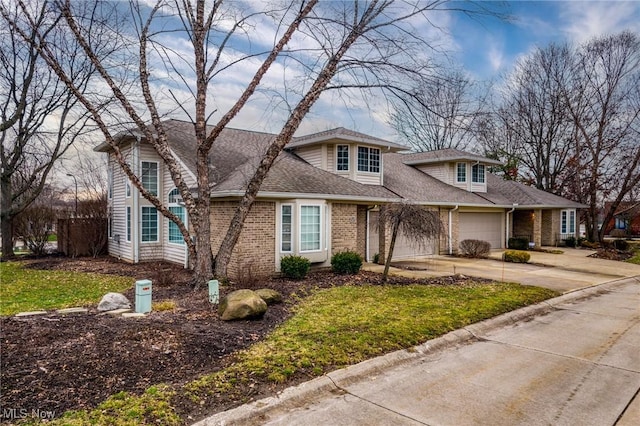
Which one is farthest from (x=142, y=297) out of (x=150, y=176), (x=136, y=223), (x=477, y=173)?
(x=477, y=173)

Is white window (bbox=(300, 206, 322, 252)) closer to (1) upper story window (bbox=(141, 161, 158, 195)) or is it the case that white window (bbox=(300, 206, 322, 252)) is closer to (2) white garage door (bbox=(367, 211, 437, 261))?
(2) white garage door (bbox=(367, 211, 437, 261))

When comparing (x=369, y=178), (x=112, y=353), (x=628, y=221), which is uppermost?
(x=369, y=178)

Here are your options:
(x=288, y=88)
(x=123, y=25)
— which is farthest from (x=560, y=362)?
(x=123, y=25)

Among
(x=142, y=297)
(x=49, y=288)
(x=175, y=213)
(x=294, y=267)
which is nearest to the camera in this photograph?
(x=142, y=297)

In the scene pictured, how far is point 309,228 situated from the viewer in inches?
496

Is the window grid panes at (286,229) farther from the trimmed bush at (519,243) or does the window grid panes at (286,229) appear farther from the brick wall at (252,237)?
the trimmed bush at (519,243)

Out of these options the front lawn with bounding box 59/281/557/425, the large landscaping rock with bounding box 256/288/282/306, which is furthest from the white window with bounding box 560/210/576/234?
the large landscaping rock with bounding box 256/288/282/306

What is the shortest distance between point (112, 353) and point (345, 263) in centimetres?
813

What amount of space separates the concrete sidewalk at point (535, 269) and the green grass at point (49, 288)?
26.8 feet

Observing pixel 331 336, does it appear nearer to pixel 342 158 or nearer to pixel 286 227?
pixel 286 227

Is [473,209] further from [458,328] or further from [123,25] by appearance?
[123,25]

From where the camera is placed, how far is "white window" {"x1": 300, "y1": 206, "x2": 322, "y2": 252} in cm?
1241

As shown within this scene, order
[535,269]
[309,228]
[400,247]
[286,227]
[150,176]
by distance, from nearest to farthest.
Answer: [286,227], [309,228], [535,269], [150,176], [400,247]

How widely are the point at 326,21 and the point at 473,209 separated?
14.4 metres
